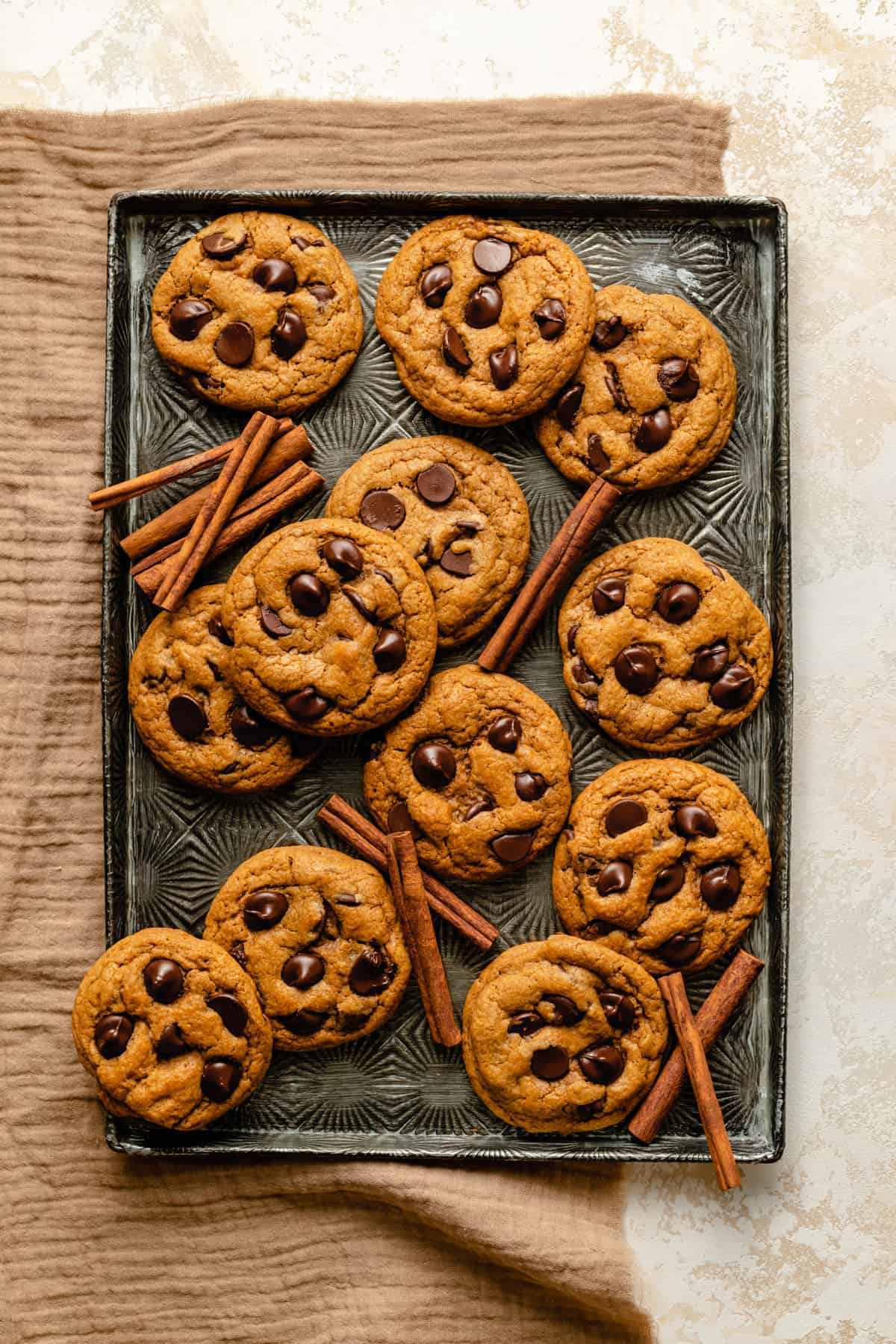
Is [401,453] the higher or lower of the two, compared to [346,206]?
lower

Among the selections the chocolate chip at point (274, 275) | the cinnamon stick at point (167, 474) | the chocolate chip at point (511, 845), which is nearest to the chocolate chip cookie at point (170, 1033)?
the chocolate chip at point (511, 845)

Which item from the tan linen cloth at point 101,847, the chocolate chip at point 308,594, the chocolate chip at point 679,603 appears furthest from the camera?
the tan linen cloth at point 101,847

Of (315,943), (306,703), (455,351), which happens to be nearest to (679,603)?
(455,351)

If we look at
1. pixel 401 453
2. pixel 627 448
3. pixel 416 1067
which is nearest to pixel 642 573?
pixel 627 448

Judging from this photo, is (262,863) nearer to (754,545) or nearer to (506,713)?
(506,713)

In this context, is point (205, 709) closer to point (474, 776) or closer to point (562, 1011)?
point (474, 776)

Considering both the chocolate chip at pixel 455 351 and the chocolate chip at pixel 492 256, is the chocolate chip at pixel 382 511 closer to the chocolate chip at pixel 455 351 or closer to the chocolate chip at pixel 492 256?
the chocolate chip at pixel 455 351
